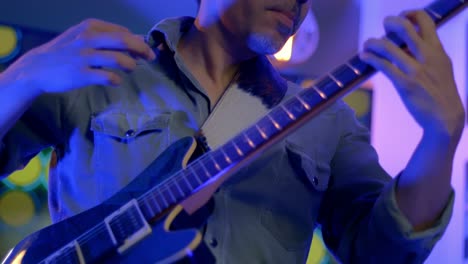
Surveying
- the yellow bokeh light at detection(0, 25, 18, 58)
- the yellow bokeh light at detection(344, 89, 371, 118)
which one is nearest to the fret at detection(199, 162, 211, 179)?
the yellow bokeh light at detection(0, 25, 18, 58)

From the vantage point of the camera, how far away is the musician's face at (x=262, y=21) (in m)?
0.84

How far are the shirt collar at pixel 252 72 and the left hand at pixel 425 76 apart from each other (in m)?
0.30

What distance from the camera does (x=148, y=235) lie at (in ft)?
2.04

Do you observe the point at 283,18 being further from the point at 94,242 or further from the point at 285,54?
the point at 285,54

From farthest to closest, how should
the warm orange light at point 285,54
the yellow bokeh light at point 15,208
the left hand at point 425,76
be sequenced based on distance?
the warm orange light at point 285,54, the yellow bokeh light at point 15,208, the left hand at point 425,76

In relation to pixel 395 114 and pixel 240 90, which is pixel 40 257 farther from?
pixel 395 114

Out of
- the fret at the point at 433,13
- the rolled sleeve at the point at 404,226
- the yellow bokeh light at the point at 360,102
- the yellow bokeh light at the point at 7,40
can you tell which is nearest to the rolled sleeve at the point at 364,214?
the rolled sleeve at the point at 404,226

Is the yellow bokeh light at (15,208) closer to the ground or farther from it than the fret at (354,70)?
farther from it

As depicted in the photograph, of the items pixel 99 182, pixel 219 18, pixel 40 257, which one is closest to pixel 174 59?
pixel 219 18

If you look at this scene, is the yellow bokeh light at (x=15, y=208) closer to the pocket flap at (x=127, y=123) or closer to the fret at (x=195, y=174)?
the pocket flap at (x=127, y=123)

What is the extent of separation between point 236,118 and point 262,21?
178 millimetres

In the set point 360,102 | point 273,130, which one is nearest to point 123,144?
point 273,130

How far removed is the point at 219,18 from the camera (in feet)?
2.98

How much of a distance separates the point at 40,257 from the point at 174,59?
0.41 m
